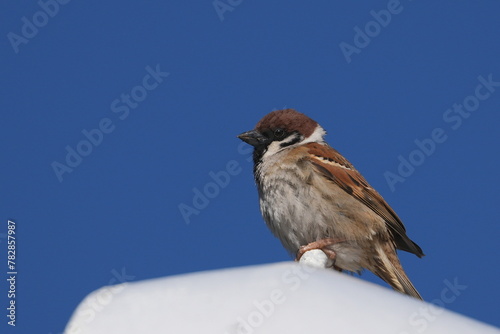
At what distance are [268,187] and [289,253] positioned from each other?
42 cm

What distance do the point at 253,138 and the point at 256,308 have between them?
310 centimetres

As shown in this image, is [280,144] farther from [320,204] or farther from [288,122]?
[320,204]

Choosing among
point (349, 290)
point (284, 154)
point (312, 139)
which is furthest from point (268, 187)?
point (349, 290)

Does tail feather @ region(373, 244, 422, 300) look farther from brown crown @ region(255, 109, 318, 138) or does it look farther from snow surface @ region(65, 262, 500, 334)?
snow surface @ region(65, 262, 500, 334)

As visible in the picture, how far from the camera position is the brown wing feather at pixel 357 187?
4.46 meters

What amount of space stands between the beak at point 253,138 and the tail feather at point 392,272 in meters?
1.00

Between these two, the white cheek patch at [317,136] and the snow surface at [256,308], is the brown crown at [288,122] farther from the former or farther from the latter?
the snow surface at [256,308]

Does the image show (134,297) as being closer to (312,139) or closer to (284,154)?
(284,154)

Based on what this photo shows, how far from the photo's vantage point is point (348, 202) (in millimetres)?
4434

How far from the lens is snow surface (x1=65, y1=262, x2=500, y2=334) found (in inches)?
56.9

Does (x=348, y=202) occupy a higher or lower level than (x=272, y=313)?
lower

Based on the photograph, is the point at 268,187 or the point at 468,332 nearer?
the point at 468,332

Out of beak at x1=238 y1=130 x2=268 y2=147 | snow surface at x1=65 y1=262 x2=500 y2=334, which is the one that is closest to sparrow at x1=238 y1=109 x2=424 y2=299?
beak at x1=238 y1=130 x2=268 y2=147

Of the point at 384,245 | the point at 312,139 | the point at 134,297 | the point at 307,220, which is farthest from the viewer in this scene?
the point at 312,139
